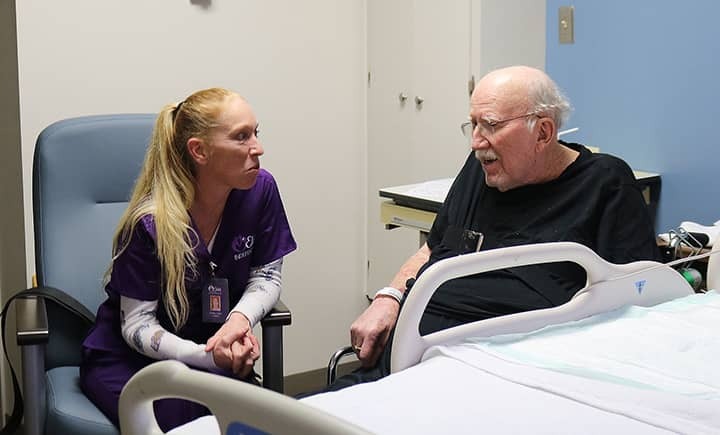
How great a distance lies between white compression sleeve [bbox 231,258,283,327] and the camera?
208 centimetres

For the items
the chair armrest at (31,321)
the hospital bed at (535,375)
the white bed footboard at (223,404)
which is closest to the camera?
the white bed footboard at (223,404)

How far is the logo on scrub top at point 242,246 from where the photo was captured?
2146mm

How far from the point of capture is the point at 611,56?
291cm

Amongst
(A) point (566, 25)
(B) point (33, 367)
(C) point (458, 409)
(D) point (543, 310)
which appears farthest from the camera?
(A) point (566, 25)

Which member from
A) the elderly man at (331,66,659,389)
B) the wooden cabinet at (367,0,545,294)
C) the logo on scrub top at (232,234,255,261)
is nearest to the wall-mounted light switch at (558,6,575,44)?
the wooden cabinet at (367,0,545,294)

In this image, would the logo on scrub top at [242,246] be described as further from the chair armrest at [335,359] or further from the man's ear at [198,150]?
the chair armrest at [335,359]

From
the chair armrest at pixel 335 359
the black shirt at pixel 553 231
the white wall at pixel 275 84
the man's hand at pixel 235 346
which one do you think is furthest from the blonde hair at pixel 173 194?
the white wall at pixel 275 84

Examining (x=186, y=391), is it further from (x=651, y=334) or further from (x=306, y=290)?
(x=306, y=290)

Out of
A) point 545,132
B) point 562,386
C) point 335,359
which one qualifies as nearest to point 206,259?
point 335,359

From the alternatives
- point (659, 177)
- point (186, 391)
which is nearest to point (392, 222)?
point (659, 177)

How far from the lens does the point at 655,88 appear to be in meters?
2.79

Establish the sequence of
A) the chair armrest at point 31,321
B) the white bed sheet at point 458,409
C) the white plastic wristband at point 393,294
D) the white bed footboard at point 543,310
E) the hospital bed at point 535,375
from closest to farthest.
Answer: the hospital bed at point 535,375, the white bed sheet at point 458,409, the white bed footboard at point 543,310, the chair armrest at point 31,321, the white plastic wristband at point 393,294

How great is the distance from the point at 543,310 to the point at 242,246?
0.75 meters

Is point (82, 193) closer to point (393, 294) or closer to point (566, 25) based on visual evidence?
point (393, 294)
